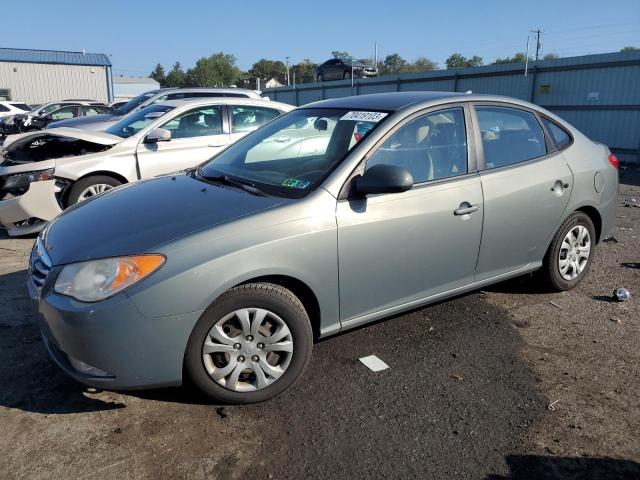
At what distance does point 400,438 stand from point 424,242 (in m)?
1.27

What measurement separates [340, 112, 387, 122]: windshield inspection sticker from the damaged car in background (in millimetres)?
3585

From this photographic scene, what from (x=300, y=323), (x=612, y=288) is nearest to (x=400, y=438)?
(x=300, y=323)

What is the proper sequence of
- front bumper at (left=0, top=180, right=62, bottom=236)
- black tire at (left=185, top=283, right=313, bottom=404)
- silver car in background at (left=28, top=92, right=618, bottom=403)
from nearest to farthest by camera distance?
1. silver car in background at (left=28, top=92, right=618, bottom=403)
2. black tire at (left=185, top=283, right=313, bottom=404)
3. front bumper at (left=0, top=180, right=62, bottom=236)

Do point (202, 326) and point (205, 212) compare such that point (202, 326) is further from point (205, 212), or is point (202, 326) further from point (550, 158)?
point (550, 158)

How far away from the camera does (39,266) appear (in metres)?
2.93

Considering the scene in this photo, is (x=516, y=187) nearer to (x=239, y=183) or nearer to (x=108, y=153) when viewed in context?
(x=239, y=183)

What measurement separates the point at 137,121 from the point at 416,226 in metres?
5.51

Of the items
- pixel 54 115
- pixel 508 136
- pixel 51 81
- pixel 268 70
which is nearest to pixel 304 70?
pixel 268 70

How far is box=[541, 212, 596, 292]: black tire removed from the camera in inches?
170

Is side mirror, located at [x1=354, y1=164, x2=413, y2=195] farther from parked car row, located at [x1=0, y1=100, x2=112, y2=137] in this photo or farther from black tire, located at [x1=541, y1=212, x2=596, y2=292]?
parked car row, located at [x1=0, y1=100, x2=112, y2=137]

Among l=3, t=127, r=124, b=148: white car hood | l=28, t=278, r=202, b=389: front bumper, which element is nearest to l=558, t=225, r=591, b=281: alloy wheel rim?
l=28, t=278, r=202, b=389: front bumper

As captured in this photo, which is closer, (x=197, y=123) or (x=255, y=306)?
(x=255, y=306)

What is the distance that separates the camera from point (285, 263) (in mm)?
2855

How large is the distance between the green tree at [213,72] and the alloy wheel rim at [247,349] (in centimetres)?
9884
